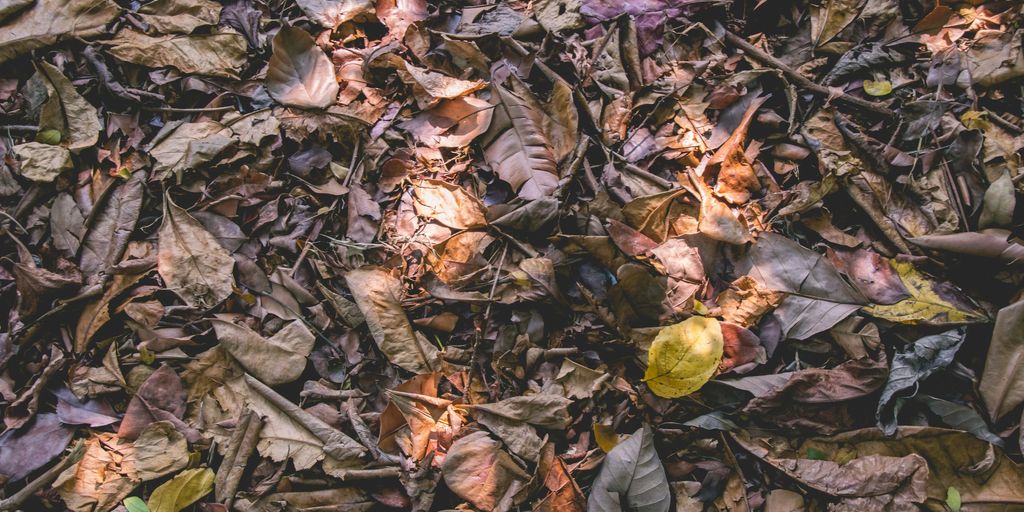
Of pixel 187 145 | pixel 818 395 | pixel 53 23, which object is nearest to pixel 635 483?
pixel 818 395

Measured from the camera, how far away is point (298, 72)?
8.10 feet

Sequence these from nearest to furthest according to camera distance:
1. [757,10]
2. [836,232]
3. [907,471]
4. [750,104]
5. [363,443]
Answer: [907,471] → [363,443] → [836,232] → [750,104] → [757,10]

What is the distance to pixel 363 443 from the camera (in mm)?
2033

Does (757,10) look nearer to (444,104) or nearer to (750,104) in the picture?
(750,104)

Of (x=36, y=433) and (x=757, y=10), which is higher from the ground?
(x=757, y=10)

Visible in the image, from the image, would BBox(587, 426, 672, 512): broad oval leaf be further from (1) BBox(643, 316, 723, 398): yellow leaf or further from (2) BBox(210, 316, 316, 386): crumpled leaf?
(2) BBox(210, 316, 316, 386): crumpled leaf

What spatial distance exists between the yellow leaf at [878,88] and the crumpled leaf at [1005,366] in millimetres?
907

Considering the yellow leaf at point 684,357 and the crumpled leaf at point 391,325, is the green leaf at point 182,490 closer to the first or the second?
the crumpled leaf at point 391,325

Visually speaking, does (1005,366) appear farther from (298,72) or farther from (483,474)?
(298,72)

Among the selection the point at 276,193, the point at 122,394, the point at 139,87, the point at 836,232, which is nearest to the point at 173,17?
the point at 139,87

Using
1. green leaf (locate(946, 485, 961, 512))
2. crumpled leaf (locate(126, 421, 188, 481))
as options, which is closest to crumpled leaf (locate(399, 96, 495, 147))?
crumpled leaf (locate(126, 421, 188, 481))

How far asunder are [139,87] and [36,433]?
1.40 metres

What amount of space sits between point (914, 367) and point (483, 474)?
1434 mm

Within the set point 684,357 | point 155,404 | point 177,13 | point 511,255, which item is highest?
point 177,13
